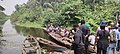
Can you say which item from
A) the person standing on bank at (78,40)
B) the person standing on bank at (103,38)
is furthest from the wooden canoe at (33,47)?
the person standing on bank at (103,38)

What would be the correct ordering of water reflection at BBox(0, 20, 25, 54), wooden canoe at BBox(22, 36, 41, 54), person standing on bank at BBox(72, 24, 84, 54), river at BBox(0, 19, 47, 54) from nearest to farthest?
person standing on bank at BBox(72, 24, 84, 54) → wooden canoe at BBox(22, 36, 41, 54) → water reflection at BBox(0, 20, 25, 54) → river at BBox(0, 19, 47, 54)

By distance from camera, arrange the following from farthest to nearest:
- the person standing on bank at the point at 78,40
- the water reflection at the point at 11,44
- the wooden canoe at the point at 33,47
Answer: the water reflection at the point at 11,44
the wooden canoe at the point at 33,47
the person standing on bank at the point at 78,40

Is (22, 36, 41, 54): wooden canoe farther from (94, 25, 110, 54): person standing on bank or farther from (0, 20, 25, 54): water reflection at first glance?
(94, 25, 110, 54): person standing on bank

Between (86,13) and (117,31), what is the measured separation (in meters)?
20.3

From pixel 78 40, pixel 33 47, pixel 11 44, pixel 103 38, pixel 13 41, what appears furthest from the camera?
pixel 13 41

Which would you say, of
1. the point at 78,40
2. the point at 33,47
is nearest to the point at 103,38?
the point at 78,40

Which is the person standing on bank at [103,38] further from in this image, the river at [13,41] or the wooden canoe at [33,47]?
the river at [13,41]

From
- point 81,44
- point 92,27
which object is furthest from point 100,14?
point 81,44

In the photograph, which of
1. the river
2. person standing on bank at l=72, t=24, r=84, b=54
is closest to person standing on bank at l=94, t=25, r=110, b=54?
person standing on bank at l=72, t=24, r=84, b=54

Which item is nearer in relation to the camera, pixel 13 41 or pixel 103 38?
pixel 103 38

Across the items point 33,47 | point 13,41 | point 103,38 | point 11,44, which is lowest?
point 13,41

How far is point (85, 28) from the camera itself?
418 inches

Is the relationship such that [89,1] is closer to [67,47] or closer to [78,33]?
[67,47]

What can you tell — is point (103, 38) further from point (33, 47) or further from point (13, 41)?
point (13, 41)
